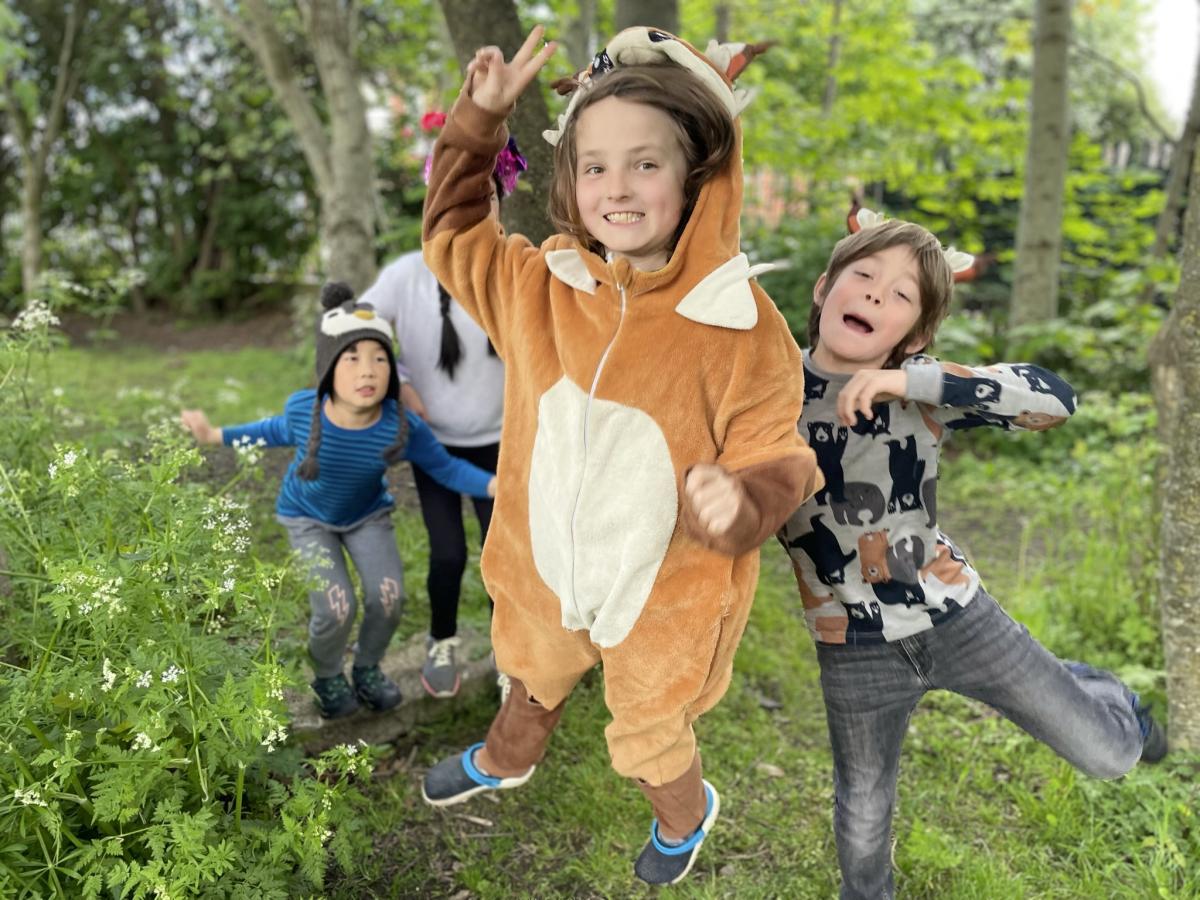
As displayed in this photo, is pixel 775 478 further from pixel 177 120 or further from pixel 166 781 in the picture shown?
pixel 177 120

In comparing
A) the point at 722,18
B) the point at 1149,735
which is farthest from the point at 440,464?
the point at 722,18

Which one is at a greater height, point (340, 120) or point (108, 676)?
point (340, 120)

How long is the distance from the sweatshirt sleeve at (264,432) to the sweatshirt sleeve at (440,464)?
343mm

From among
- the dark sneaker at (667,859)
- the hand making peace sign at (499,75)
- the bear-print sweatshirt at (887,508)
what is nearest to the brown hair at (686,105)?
the hand making peace sign at (499,75)

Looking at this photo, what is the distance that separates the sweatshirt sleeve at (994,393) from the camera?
1.85m

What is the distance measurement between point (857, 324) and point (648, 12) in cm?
413

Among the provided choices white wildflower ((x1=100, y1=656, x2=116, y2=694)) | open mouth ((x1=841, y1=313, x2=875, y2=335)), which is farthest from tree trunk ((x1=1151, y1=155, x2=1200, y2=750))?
white wildflower ((x1=100, y1=656, x2=116, y2=694))

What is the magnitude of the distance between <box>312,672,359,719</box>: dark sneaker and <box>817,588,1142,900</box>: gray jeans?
1406 mm

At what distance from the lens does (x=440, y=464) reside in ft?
8.97

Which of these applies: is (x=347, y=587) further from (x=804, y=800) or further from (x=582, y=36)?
(x=582, y=36)

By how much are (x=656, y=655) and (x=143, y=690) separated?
1.00 meters

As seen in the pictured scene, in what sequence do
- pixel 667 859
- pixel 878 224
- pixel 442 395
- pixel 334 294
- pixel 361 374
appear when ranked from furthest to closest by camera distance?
pixel 442 395
pixel 334 294
pixel 361 374
pixel 667 859
pixel 878 224

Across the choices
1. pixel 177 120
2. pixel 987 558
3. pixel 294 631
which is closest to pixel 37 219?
pixel 177 120

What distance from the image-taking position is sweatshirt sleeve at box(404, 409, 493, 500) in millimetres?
2674
